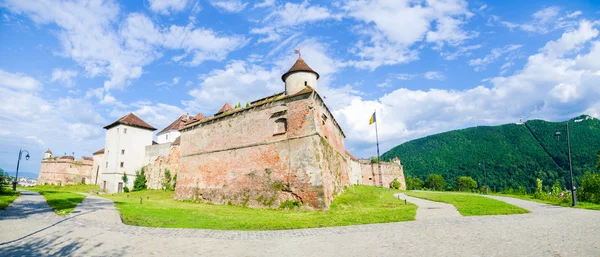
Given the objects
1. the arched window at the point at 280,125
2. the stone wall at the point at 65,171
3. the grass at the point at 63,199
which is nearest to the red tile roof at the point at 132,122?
the grass at the point at 63,199

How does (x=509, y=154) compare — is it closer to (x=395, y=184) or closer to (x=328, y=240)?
(x=395, y=184)

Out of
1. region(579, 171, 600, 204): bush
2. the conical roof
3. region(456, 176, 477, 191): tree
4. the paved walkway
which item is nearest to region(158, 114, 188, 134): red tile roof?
the conical roof

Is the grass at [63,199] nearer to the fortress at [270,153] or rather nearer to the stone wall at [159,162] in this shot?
the fortress at [270,153]

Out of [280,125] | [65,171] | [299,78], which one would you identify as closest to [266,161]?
[280,125]

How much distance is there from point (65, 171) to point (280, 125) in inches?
2123

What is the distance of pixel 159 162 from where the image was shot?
130 feet

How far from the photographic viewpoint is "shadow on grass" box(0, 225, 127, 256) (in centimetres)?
746

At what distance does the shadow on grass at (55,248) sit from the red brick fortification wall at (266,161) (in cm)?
1162

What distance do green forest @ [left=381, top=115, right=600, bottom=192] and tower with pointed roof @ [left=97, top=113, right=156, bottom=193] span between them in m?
74.7

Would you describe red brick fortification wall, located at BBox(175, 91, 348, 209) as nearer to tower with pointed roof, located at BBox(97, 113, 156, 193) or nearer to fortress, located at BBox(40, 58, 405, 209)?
fortress, located at BBox(40, 58, 405, 209)

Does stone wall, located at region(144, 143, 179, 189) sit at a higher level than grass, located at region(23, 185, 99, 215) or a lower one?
higher

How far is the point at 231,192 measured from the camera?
22.3m

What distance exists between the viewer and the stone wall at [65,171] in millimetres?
53844

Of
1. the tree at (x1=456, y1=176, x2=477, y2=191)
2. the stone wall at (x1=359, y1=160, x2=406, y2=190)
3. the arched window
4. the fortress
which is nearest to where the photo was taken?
the fortress
